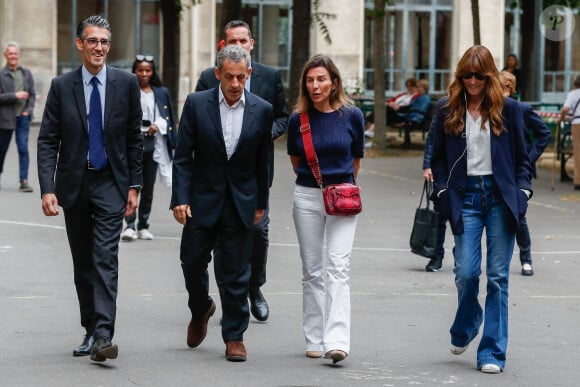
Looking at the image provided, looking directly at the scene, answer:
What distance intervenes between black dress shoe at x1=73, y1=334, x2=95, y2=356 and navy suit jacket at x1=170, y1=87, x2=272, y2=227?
0.96 metres

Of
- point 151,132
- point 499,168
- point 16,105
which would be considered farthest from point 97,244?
point 16,105

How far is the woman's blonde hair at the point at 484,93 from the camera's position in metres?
8.48

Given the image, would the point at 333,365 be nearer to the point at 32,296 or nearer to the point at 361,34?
the point at 32,296

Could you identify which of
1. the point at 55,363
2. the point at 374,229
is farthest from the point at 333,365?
the point at 374,229

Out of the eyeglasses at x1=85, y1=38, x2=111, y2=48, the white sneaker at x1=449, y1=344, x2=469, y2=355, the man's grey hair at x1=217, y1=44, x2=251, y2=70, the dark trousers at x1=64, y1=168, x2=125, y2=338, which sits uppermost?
the eyeglasses at x1=85, y1=38, x2=111, y2=48

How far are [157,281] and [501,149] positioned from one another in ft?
15.0

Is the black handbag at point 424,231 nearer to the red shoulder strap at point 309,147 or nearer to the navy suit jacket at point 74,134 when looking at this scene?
the red shoulder strap at point 309,147

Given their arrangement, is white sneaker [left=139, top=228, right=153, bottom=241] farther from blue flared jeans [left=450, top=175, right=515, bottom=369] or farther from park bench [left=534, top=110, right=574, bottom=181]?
park bench [left=534, top=110, right=574, bottom=181]

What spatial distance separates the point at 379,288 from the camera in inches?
480

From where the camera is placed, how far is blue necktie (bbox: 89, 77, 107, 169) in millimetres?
8766

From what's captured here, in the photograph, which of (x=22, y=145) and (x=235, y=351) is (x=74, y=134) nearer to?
(x=235, y=351)

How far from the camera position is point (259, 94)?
397 inches

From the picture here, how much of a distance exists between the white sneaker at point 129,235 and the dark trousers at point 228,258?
6404 millimetres

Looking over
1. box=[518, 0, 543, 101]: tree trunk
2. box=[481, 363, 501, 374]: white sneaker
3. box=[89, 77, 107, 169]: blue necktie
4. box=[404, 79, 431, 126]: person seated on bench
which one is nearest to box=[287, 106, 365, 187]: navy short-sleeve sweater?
box=[89, 77, 107, 169]: blue necktie
